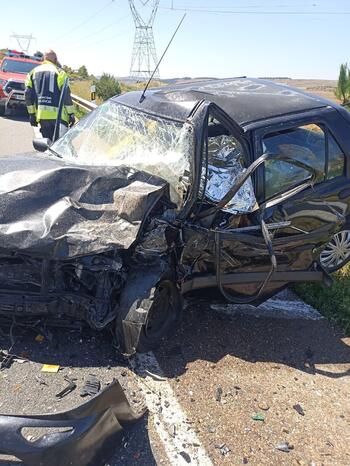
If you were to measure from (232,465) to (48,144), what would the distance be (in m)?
3.47

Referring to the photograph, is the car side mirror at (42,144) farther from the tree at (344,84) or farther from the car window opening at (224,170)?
the tree at (344,84)

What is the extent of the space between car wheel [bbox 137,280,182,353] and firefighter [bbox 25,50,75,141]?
4077 millimetres

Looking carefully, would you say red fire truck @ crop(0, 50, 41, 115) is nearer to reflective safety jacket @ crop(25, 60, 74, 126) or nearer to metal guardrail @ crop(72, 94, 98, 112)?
metal guardrail @ crop(72, 94, 98, 112)

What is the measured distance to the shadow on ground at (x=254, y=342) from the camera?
10.8 ft

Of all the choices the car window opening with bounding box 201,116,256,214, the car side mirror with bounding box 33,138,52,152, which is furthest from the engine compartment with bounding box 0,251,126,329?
the car side mirror with bounding box 33,138,52,152

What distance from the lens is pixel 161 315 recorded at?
10.9 ft

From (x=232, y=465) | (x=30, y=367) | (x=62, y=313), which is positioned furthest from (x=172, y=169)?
(x=232, y=465)

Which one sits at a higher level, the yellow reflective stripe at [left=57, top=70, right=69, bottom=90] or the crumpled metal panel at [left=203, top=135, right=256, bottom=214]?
the yellow reflective stripe at [left=57, top=70, right=69, bottom=90]

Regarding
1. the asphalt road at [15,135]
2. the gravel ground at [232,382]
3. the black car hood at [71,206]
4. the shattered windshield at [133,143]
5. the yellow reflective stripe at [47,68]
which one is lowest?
the gravel ground at [232,382]

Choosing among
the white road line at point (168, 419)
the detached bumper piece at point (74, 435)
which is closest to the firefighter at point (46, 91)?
the white road line at point (168, 419)

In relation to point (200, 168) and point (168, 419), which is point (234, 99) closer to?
point (200, 168)

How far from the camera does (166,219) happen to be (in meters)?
3.18

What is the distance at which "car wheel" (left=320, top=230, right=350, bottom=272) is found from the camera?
4408 millimetres

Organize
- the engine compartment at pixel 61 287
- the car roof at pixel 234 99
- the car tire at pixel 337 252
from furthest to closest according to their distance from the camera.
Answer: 1. the car tire at pixel 337 252
2. the car roof at pixel 234 99
3. the engine compartment at pixel 61 287
